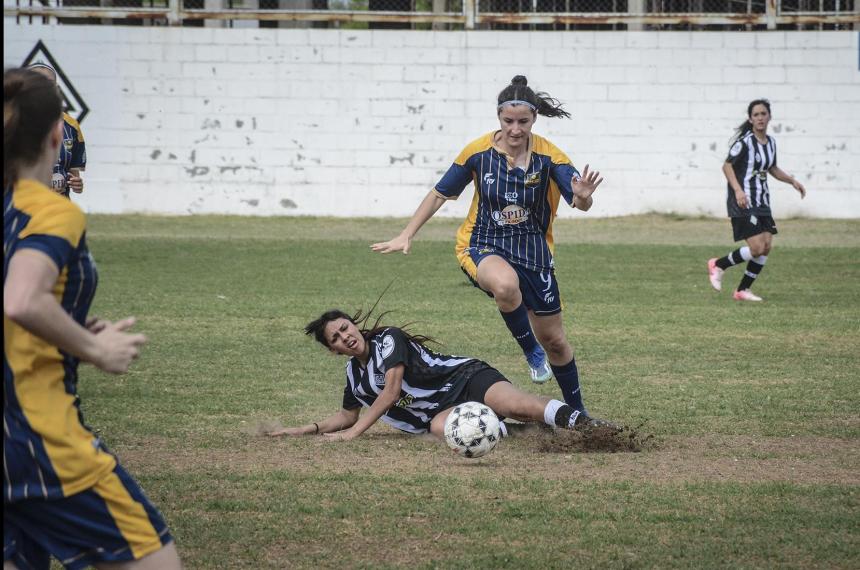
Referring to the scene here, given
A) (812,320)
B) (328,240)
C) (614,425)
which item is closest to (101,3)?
(328,240)

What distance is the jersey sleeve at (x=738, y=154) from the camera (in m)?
13.5

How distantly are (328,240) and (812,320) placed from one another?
357 inches

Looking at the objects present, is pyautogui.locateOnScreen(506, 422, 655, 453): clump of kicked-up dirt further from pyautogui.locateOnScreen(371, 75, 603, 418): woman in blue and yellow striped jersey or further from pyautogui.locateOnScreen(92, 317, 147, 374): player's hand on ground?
pyautogui.locateOnScreen(92, 317, 147, 374): player's hand on ground

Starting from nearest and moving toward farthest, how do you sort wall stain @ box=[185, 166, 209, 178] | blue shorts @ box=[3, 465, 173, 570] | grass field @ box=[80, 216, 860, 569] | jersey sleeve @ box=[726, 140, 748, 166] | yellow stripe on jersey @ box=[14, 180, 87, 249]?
1. yellow stripe on jersey @ box=[14, 180, 87, 249]
2. blue shorts @ box=[3, 465, 173, 570]
3. grass field @ box=[80, 216, 860, 569]
4. jersey sleeve @ box=[726, 140, 748, 166]
5. wall stain @ box=[185, 166, 209, 178]

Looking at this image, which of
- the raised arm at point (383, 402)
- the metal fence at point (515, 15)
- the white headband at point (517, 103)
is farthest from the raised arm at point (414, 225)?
the metal fence at point (515, 15)

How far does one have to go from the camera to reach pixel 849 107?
20.8 meters

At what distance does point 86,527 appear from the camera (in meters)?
3.02

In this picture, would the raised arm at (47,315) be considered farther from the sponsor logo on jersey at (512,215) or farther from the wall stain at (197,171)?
the wall stain at (197,171)

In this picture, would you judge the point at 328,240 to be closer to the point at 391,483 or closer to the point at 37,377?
the point at 391,483

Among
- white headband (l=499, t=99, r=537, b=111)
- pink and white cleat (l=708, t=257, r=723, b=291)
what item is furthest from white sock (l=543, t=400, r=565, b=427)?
pink and white cleat (l=708, t=257, r=723, b=291)

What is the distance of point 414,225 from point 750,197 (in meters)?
6.97

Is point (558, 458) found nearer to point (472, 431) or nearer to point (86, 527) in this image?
point (472, 431)

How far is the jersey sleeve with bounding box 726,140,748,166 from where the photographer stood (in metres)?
13.5

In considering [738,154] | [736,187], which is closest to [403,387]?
[736,187]
